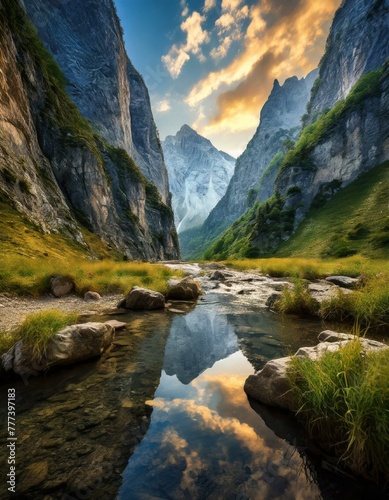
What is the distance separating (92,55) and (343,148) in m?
102

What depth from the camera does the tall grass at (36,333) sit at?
6262 millimetres

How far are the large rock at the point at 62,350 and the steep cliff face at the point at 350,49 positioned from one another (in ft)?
407

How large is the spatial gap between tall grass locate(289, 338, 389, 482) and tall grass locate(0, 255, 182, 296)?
1277cm

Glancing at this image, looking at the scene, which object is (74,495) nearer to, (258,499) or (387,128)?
(258,499)

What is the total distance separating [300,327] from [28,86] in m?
54.5

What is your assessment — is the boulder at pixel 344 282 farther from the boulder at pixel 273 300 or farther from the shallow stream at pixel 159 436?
the shallow stream at pixel 159 436

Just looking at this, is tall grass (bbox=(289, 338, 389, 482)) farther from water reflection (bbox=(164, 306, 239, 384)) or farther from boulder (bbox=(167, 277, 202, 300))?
boulder (bbox=(167, 277, 202, 300))

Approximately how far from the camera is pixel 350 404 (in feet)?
11.7

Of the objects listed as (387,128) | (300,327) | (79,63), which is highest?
(79,63)

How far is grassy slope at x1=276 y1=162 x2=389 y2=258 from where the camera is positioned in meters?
45.9

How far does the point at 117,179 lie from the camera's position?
76875 mm

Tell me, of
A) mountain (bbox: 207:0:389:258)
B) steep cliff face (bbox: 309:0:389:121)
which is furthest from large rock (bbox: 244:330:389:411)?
steep cliff face (bbox: 309:0:389:121)

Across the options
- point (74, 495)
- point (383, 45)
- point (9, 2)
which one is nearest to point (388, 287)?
point (74, 495)

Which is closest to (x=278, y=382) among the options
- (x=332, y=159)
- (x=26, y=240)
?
(x=26, y=240)
